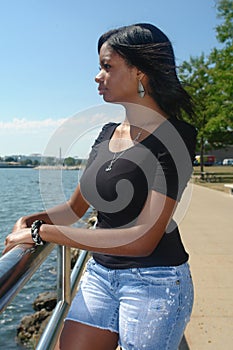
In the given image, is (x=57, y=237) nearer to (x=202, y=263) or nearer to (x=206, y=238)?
(x=202, y=263)

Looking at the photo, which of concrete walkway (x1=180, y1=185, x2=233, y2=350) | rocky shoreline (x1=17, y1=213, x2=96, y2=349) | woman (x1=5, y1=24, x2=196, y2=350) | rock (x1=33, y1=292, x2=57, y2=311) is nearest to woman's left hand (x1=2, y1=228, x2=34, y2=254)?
woman (x1=5, y1=24, x2=196, y2=350)

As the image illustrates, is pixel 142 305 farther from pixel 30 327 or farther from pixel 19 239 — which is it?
pixel 30 327

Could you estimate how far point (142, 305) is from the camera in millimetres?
1699

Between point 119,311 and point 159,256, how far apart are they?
266 mm

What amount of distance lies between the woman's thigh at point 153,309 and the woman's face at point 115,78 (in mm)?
732

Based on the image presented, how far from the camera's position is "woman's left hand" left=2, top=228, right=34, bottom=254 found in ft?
6.05

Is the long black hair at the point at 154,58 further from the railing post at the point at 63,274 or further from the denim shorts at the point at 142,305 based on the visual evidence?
the railing post at the point at 63,274

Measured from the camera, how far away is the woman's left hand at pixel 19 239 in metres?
1.84

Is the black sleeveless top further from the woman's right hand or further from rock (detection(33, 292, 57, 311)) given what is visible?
rock (detection(33, 292, 57, 311))

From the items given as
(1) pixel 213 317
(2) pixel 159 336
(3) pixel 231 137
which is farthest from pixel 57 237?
(3) pixel 231 137

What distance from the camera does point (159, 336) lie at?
1.70m

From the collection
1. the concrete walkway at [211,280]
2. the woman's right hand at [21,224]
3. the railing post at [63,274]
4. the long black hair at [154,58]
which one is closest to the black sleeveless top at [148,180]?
the long black hair at [154,58]

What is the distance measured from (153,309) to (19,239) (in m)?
0.61

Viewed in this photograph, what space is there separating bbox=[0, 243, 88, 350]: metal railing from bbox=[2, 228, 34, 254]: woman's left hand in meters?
0.04
